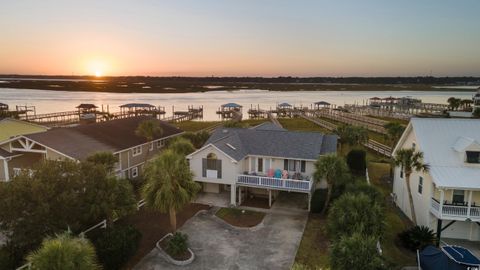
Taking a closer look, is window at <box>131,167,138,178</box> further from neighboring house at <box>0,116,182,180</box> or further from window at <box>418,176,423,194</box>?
window at <box>418,176,423,194</box>

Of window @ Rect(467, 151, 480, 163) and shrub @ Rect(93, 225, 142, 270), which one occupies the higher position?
window @ Rect(467, 151, 480, 163)

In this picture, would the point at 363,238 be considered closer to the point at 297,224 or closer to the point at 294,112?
the point at 297,224

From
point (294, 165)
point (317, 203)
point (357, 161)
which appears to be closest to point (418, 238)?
point (317, 203)

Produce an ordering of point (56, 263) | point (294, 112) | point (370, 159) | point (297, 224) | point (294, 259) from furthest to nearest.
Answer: point (294, 112) → point (370, 159) → point (297, 224) → point (294, 259) → point (56, 263)

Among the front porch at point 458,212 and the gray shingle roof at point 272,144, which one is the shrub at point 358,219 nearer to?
the front porch at point 458,212

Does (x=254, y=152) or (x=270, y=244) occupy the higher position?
(x=254, y=152)

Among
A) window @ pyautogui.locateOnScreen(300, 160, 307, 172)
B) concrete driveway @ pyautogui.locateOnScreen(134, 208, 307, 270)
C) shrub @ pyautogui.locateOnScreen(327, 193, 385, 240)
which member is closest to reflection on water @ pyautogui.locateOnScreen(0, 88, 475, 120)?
window @ pyautogui.locateOnScreen(300, 160, 307, 172)

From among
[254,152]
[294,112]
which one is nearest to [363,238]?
[254,152]
